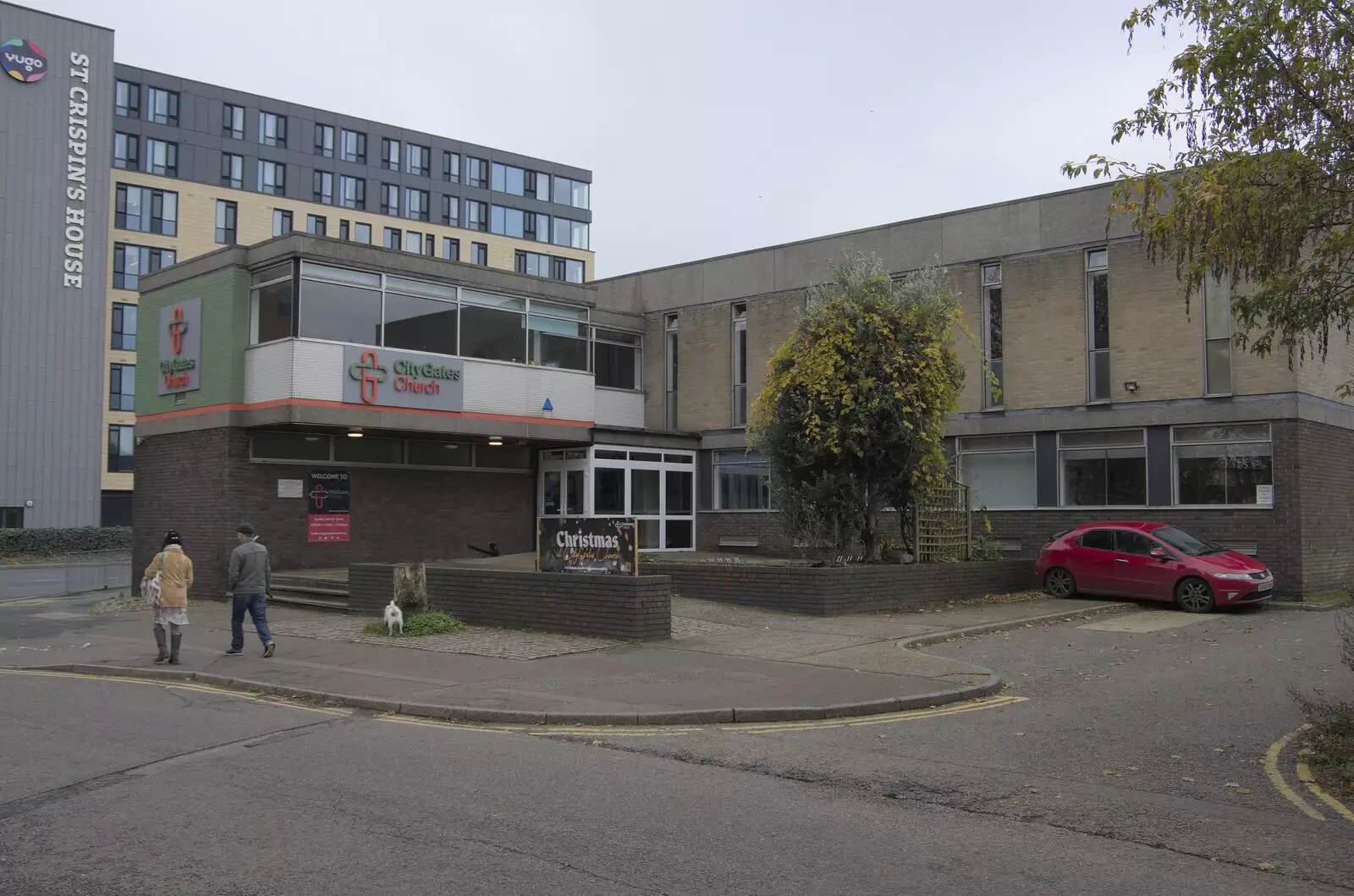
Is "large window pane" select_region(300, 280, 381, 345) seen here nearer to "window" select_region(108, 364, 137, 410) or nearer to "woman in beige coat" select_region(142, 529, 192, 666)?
"woman in beige coat" select_region(142, 529, 192, 666)

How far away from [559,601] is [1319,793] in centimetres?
995

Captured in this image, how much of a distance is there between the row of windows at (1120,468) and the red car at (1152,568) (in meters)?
1.71

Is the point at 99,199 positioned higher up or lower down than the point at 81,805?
higher up

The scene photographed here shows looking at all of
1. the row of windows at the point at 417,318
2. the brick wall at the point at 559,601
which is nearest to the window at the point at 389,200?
the row of windows at the point at 417,318

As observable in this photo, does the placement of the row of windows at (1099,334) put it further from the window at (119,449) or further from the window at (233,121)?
the window at (233,121)

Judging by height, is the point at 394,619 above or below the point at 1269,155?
below

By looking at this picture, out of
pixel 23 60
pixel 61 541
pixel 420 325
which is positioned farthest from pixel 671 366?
pixel 23 60

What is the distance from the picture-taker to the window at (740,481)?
A: 27672 millimetres

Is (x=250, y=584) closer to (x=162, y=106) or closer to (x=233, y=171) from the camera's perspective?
(x=233, y=171)

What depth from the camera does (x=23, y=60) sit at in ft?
144

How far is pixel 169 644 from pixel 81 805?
7406mm

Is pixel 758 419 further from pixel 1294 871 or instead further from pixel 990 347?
pixel 1294 871

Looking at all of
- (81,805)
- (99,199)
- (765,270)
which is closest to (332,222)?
(99,199)

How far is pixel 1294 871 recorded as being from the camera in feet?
18.1
